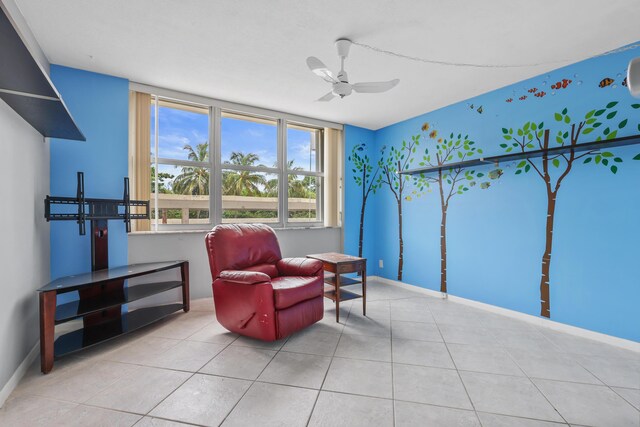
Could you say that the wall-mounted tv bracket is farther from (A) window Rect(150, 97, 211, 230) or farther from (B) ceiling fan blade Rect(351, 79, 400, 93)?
(B) ceiling fan blade Rect(351, 79, 400, 93)

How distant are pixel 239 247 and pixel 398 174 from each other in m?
2.80

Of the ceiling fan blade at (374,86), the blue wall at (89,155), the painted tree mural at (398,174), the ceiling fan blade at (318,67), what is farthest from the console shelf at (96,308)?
the painted tree mural at (398,174)

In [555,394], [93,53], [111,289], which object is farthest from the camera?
[111,289]

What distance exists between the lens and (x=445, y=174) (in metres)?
3.91

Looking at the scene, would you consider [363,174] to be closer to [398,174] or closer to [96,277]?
[398,174]

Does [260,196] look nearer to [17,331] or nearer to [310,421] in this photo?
[17,331]

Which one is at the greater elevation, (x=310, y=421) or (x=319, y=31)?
(x=319, y=31)

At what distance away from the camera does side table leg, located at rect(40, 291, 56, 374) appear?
1.98m

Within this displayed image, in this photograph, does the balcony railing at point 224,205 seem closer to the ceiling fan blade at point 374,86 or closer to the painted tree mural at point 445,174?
the painted tree mural at point 445,174

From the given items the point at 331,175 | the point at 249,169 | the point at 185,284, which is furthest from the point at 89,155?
the point at 331,175

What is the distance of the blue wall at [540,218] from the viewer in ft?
8.20

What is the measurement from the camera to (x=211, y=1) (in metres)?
1.98

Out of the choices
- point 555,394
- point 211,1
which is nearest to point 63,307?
point 211,1

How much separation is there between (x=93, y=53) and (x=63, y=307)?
87.8 inches
